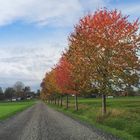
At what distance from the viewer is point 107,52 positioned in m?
34.5

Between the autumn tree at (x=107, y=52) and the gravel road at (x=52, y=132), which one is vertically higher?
the autumn tree at (x=107, y=52)

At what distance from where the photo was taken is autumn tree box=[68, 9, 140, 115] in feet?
111

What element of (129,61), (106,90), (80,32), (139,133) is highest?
(80,32)

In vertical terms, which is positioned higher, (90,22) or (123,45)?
(90,22)

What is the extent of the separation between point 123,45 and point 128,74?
257 cm

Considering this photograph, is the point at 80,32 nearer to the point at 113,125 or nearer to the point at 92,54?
the point at 92,54

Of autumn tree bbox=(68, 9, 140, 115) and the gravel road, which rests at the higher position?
autumn tree bbox=(68, 9, 140, 115)

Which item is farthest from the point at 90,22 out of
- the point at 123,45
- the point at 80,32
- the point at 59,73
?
the point at 59,73

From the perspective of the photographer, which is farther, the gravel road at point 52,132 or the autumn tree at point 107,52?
the autumn tree at point 107,52

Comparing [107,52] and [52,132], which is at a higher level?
[107,52]

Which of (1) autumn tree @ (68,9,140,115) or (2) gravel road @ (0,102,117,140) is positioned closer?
(2) gravel road @ (0,102,117,140)

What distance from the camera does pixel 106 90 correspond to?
34812 millimetres

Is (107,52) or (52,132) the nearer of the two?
(52,132)

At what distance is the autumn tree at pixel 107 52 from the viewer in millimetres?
33906
